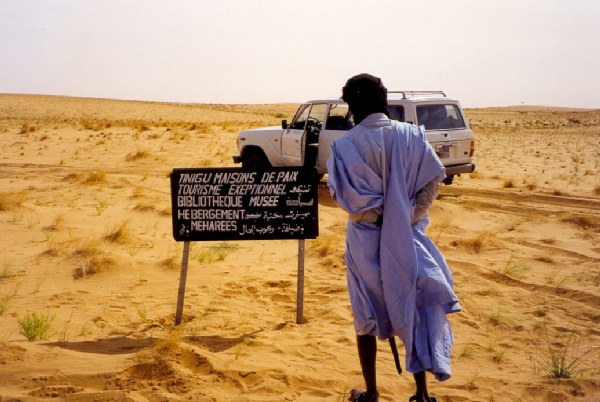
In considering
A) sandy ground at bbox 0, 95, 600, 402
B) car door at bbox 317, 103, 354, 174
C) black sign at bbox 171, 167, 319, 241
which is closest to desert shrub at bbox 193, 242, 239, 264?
sandy ground at bbox 0, 95, 600, 402

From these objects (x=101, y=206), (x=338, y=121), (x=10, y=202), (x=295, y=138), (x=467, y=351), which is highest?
(x=338, y=121)

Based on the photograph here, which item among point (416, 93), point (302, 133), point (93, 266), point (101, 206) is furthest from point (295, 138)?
point (93, 266)

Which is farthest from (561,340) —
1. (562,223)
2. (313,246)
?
(562,223)

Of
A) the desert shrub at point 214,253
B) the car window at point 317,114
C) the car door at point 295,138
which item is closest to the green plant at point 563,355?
the desert shrub at point 214,253

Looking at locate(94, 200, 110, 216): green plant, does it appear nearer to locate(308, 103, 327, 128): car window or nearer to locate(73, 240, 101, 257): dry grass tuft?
locate(73, 240, 101, 257): dry grass tuft

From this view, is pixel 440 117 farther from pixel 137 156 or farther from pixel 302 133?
pixel 137 156

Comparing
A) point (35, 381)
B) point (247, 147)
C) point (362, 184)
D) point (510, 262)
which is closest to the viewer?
point (362, 184)

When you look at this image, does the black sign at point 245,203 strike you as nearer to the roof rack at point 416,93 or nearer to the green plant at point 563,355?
the green plant at point 563,355

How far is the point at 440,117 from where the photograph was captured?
39.1 feet

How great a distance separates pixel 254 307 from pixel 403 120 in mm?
6366

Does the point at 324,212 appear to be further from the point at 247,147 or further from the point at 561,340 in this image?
the point at 561,340

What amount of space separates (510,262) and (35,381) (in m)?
5.32

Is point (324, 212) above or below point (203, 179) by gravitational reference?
below

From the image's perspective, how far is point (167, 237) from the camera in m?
8.95
